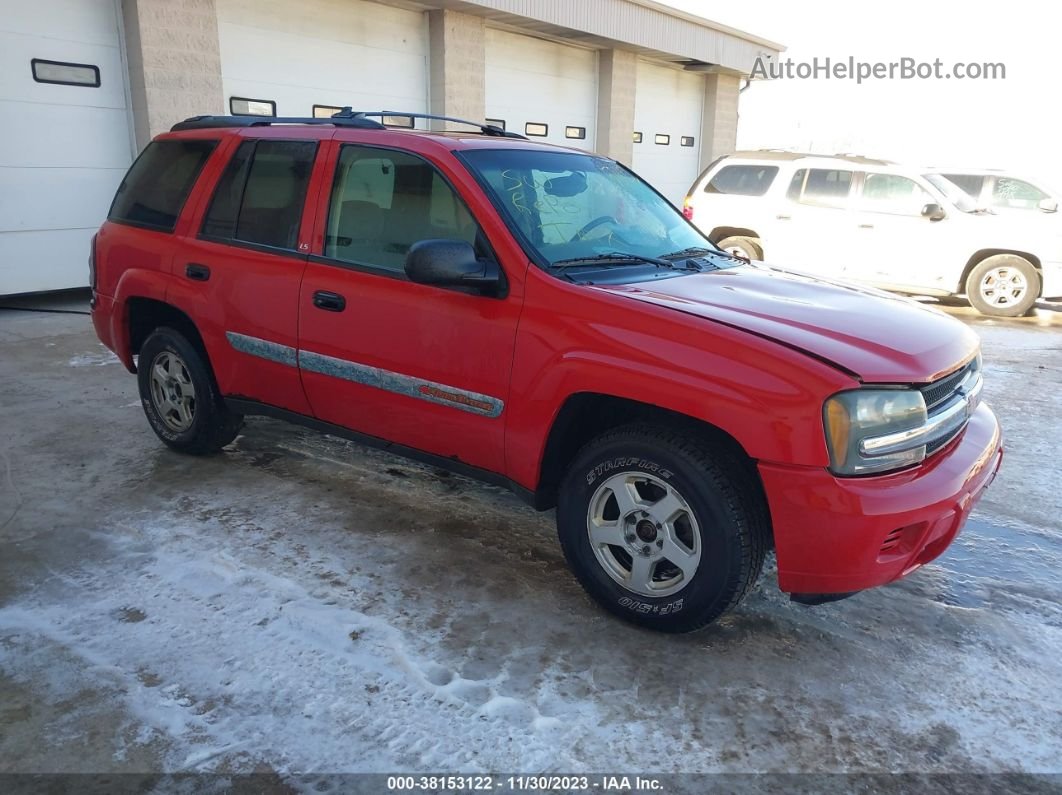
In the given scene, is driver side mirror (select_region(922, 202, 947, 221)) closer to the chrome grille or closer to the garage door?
the chrome grille

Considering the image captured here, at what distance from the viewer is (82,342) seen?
25.6 ft

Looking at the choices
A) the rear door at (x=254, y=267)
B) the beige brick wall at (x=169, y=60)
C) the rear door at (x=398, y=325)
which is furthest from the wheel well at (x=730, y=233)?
the rear door at (x=398, y=325)

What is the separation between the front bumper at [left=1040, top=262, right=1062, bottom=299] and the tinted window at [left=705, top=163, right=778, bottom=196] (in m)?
3.40

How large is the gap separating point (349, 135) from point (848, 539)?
2829mm

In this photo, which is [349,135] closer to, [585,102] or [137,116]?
[137,116]

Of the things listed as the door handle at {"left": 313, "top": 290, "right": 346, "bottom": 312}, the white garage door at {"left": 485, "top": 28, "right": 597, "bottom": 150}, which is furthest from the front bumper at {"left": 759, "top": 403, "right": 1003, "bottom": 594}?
the white garage door at {"left": 485, "top": 28, "right": 597, "bottom": 150}

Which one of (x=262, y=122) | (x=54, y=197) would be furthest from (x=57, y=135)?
(x=262, y=122)

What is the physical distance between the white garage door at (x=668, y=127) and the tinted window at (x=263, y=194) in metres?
13.7

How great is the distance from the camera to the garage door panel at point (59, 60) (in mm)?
8711

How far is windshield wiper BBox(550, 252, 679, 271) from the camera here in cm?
335

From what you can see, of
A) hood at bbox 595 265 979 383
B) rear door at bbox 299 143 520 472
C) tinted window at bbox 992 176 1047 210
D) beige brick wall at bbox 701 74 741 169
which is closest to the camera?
hood at bbox 595 265 979 383

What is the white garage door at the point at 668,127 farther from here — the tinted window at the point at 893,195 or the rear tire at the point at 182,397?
the rear tire at the point at 182,397

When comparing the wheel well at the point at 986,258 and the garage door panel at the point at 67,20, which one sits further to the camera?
Result: the wheel well at the point at 986,258

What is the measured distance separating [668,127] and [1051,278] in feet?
33.6
